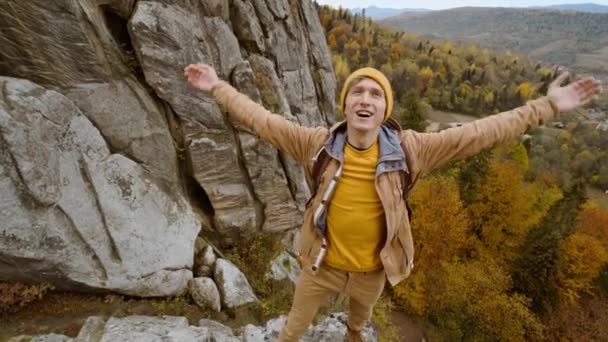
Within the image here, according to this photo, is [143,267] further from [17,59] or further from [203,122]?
[17,59]

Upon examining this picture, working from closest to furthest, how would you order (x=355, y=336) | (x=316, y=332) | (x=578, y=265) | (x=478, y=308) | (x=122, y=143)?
(x=355, y=336), (x=122, y=143), (x=316, y=332), (x=478, y=308), (x=578, y=265)

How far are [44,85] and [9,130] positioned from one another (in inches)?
59.5

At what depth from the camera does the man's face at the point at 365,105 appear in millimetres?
4648

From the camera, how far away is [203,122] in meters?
11.9

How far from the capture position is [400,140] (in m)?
4.93

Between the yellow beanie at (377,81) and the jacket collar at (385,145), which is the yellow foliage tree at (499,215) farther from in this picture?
the yellow beanie at (377,81)

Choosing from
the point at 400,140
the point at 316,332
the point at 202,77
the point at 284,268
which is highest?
the point at 202,77

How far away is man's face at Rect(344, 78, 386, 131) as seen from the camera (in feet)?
15.3

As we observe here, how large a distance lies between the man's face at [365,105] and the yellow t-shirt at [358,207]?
37 cm

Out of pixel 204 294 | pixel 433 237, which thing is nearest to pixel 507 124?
pixel 204 294

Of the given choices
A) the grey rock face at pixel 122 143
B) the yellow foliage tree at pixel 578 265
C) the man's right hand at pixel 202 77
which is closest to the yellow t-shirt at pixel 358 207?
the man's right hand at pixel 202 77

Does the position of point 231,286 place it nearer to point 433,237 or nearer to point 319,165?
point 319,165

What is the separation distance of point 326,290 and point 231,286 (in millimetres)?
7076

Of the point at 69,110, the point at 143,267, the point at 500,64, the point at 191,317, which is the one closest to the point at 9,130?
the point at 69,110
